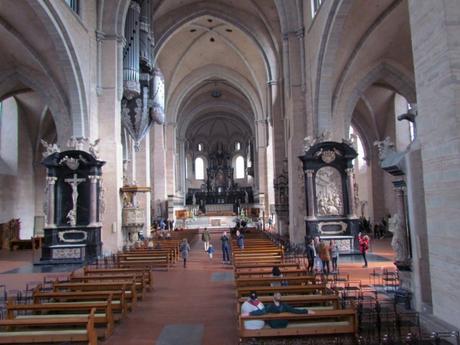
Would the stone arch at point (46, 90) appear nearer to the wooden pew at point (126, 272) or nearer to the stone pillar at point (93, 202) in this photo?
the stone pillar at point (93, 202)

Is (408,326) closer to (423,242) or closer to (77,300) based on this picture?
(423,242)

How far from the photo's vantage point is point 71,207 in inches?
784

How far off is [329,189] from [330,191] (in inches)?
4.2

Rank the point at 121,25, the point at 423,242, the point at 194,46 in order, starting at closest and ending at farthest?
1. the point at 423,242
2. the point at 121,25
3. the point at 194,46

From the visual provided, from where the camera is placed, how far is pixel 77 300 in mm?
9602

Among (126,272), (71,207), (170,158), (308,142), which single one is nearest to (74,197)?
(71,207)

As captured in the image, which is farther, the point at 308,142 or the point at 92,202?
the point at 92,202

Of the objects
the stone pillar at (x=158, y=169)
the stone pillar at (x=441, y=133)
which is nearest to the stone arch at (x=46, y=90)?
the stone pillar at (x=158, y=169)

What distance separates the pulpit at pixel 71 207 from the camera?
19.5 metres

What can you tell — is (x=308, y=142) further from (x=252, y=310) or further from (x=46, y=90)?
(x=46, y=90)

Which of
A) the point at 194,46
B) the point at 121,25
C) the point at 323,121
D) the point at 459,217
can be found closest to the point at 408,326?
the point at 459,217

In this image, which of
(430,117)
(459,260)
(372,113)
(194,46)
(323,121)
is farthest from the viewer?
(194,46)

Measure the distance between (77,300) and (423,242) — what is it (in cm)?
744

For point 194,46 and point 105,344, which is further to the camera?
point 194,46
